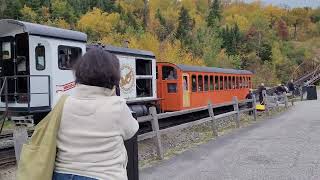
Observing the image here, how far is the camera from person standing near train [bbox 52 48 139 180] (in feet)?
9.33

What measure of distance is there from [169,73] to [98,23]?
5833cm

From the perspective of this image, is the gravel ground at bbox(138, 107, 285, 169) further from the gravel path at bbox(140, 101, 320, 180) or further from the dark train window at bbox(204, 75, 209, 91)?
the dark train window at bbox(204, 75, 209, 91)

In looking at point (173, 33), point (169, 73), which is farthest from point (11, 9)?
point (169, 73)

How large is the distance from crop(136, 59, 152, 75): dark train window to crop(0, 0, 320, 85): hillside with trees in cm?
3715

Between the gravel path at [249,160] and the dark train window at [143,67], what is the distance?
19.2 feet

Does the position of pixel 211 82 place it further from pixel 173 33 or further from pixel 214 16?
pixel 214 16

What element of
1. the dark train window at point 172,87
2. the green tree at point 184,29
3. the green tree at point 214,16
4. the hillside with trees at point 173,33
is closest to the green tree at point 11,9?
the hillside with trees at point 173,33

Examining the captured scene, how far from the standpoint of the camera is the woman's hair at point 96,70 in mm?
2900

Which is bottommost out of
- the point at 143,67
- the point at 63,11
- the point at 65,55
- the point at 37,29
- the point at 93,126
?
the point at 93,126

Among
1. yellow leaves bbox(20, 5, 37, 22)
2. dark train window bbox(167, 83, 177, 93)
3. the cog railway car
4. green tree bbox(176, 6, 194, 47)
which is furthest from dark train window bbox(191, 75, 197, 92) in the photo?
yellow leaves bbox(20, 5, 37, 22)

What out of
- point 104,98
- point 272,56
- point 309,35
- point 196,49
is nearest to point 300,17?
point 309,35

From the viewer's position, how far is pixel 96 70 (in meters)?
2.90

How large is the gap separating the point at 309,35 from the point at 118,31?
9305 centimetres

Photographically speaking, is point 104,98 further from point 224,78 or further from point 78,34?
point 224,78
